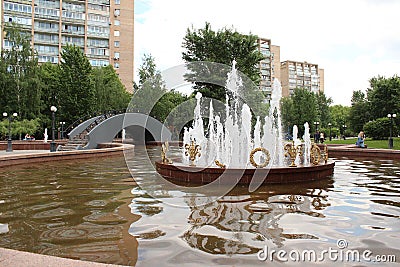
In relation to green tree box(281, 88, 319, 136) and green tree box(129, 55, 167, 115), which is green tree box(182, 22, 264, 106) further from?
green tree box(281, 88, 319, 136)

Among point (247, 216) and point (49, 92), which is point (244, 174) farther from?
point (49, 92)

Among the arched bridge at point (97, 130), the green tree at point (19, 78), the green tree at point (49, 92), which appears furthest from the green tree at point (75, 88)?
the arched bridge at point (97, 130)

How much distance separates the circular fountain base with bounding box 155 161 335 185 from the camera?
29.3ft

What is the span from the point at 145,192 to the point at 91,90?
36.1 metres

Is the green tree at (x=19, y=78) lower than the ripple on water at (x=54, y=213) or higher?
higher

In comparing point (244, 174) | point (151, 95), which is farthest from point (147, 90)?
point (244, 174)

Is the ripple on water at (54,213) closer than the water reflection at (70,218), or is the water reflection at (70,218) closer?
the water reflection at (70,218)

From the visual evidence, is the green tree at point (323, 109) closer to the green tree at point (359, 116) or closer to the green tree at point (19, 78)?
the green tree at point (359, 116)

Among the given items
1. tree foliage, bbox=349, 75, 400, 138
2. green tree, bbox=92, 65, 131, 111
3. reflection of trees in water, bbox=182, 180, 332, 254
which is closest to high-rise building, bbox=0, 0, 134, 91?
green tree, bbox=92, 65, 131, 111

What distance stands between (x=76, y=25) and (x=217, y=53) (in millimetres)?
36540

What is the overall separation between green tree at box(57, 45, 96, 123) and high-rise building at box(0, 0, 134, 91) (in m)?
20.7

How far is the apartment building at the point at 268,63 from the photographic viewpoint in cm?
9938

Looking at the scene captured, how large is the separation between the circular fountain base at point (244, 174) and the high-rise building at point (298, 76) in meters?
105

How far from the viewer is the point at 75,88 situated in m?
40.8
